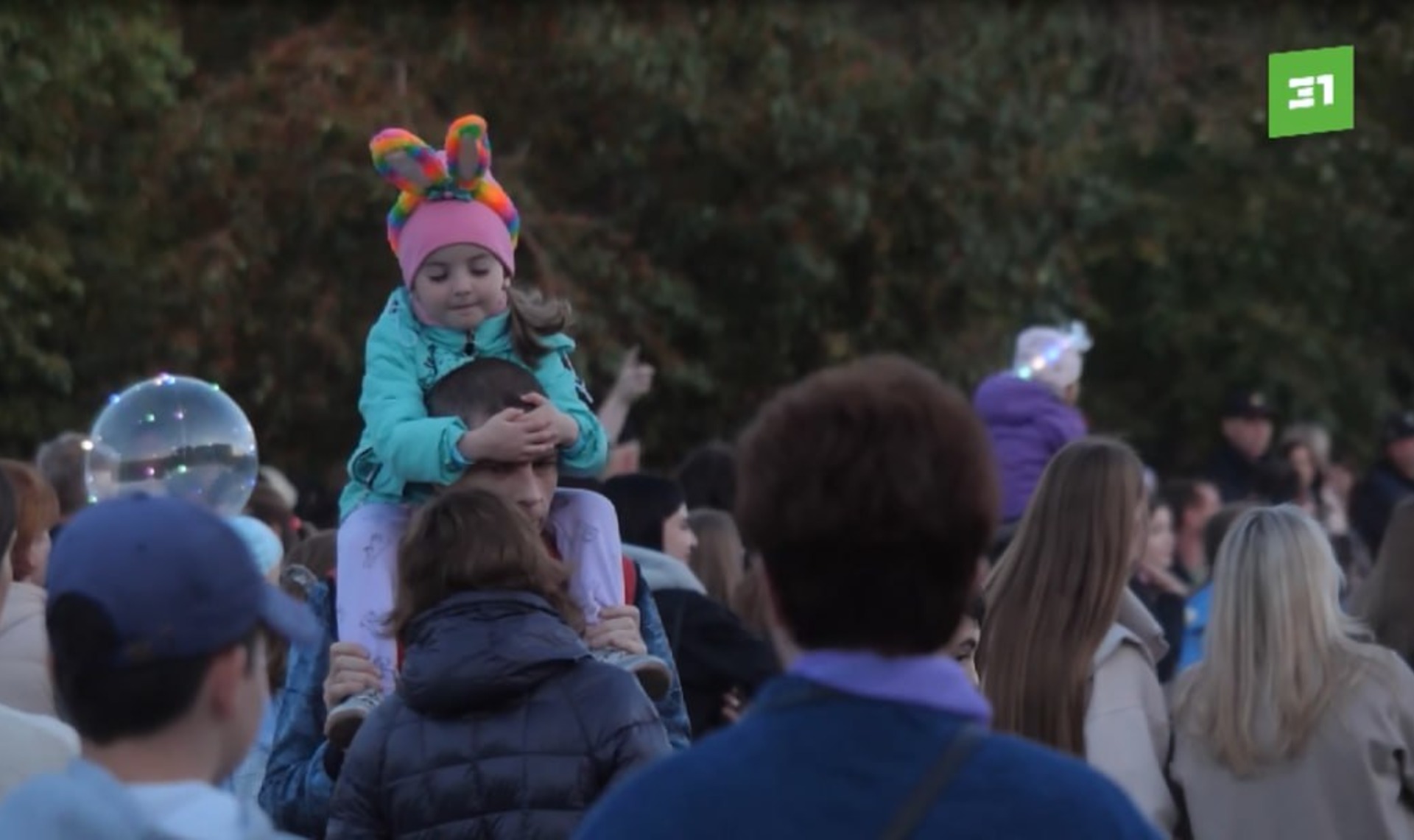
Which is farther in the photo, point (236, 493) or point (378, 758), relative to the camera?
point (236, 493)

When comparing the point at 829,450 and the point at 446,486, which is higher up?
the point at 829,450

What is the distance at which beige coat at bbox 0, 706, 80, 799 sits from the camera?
4379 millimetres

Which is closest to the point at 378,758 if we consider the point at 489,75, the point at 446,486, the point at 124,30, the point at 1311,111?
the point at 446,486

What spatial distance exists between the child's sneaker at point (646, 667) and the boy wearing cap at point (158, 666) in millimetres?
1941

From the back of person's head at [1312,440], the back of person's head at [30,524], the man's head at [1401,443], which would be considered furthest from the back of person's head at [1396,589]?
the back of person's head at [1312,440]

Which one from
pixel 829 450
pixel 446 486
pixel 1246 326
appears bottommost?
pixel 1246 326

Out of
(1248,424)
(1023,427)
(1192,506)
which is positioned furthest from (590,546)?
(1248,424)

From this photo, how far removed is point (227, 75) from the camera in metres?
15.9

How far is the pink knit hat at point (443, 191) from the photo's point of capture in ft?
17.6

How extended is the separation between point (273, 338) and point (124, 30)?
2.03m

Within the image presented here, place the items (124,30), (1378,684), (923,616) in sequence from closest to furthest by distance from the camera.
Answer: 1. (923,616)
2. (1378,684)
3. (124,30)

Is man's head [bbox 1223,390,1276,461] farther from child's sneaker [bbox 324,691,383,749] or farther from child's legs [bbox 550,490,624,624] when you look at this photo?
child's sneaker [bbox 324,691,383,749]

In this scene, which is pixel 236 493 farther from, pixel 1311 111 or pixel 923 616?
pixel 1311 111

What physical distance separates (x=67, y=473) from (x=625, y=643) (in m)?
4.05
